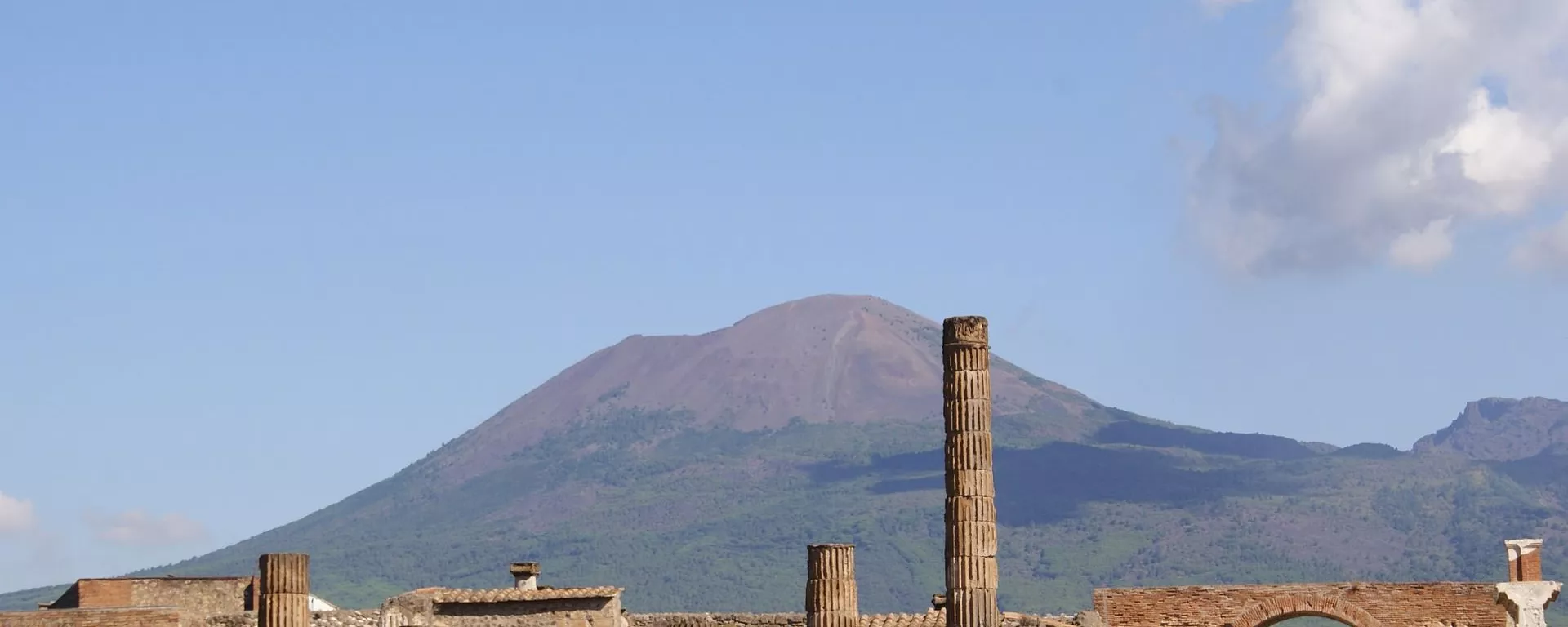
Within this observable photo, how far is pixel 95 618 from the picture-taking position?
40.3m

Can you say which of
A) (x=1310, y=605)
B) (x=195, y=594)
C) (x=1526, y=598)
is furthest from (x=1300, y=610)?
(x=195, y=594)

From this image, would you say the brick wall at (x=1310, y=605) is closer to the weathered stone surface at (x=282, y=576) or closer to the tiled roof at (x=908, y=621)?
the tiled roof at (x=908, y=621)

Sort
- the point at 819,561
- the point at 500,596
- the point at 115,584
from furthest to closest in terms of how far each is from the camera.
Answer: the point at 115,584 < the point at 500,596 < the point at 819,561

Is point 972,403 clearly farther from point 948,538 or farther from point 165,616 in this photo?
point 165,616

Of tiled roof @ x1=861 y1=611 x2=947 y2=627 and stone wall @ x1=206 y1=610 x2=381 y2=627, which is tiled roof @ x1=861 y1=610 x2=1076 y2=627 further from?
stone wall @ x1=206 y1=610 x2=381 y2=627

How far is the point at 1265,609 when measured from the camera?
5084 cm

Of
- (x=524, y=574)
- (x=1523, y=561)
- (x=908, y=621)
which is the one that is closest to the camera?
(x=908, y=621)

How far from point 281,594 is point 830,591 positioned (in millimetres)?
7945

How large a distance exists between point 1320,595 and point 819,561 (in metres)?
Result: 15.5

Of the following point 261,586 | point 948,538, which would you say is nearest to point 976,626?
point 948,538

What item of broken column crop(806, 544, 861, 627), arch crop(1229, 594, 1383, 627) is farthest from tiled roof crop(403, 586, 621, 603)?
arch crop(1229, 594, 1383, 627)

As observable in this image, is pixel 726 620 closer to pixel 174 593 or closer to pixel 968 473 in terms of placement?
pixel 968 473

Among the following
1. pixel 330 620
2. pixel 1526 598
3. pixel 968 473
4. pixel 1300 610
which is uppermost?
pixel 968 473

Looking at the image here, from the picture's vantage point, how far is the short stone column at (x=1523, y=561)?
50875 mm
